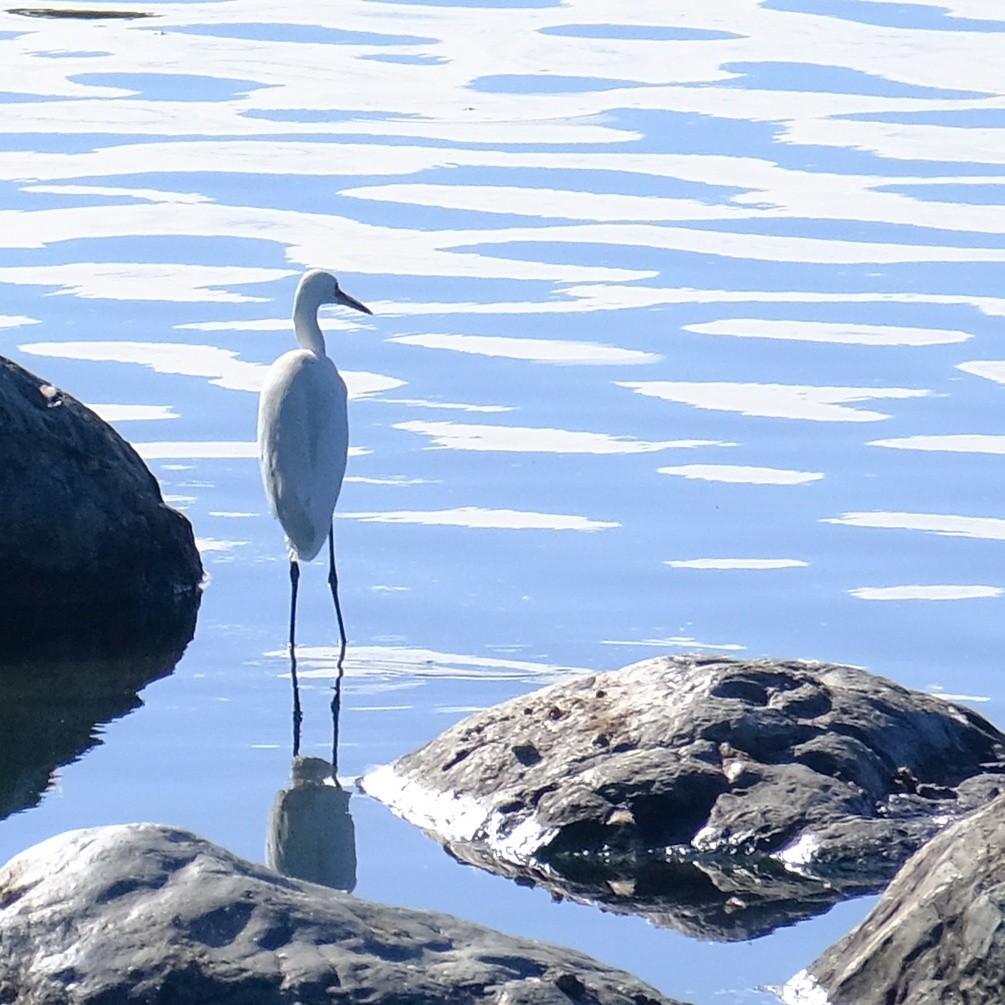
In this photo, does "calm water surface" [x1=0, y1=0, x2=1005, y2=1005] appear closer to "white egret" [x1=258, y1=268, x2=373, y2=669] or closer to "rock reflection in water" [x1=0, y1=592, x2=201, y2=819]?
"rock reflection in water" [x1=0, y1=592, x2=201, y2=819]

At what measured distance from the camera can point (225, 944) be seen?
5121 mm

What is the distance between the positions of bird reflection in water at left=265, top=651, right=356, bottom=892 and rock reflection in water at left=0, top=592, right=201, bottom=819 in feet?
2.37

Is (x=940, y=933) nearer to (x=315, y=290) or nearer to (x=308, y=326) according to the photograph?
(x=308, y=326)

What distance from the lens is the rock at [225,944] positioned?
506 centimetres

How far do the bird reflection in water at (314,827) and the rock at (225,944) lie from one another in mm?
1404

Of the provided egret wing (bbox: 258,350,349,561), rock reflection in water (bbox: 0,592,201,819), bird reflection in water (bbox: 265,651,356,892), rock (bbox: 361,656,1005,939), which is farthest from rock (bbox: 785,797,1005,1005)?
egret wing (bbox: 258,350,349,561)

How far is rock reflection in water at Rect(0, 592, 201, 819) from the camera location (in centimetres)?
770

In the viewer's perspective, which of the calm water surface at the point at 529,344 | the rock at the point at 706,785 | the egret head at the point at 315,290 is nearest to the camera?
the rock at the point at 706,785

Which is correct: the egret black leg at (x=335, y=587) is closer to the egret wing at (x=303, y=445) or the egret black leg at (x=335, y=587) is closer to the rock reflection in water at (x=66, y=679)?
the egret wing at (x=303, y=445)

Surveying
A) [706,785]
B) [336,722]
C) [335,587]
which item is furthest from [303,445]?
[706,785]

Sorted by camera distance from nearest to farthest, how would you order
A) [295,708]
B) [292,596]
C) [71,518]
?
[295,708], [71,518], [292,596]

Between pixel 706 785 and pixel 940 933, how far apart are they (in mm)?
1543

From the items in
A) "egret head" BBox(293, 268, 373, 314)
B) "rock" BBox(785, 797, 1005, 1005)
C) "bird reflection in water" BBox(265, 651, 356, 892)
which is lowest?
"bird reflection in water" BBox(265, 651, 356, 892)

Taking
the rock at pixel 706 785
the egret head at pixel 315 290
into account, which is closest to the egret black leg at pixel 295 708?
the rock at pixel 706 785
